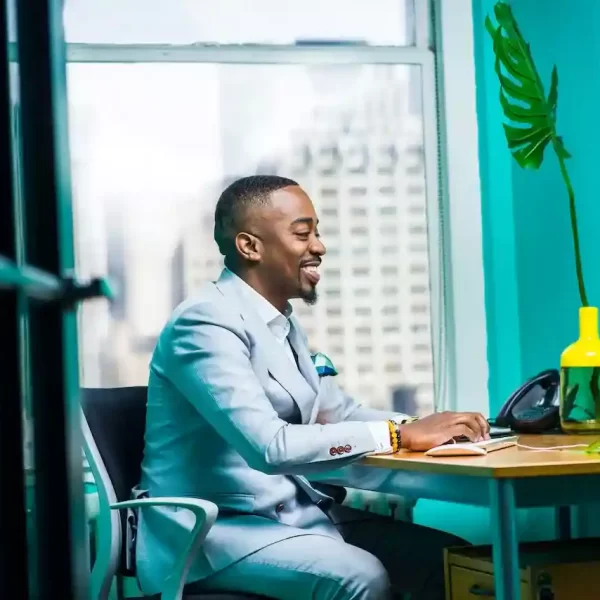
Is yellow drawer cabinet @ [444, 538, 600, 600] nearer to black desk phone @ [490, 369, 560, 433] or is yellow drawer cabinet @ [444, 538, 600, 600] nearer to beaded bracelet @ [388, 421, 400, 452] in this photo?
beaded bracelet @ [388, 421, 400, 452]

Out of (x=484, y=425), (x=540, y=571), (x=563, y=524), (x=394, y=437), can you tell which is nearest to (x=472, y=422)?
(x=484, y=425)

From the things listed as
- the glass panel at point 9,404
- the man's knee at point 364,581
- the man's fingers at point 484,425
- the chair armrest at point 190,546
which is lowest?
the man's knee at point 364,581

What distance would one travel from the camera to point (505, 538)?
1.84 metres

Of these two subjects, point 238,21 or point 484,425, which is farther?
point 238,21

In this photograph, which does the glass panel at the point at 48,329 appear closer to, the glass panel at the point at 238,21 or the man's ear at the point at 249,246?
the man's ear at the point at 249,246

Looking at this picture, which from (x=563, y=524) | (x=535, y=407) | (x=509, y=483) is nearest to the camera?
(x=509, y=483)

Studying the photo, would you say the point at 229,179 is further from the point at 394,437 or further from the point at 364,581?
the point at 364,581

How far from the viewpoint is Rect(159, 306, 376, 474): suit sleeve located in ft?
6.85

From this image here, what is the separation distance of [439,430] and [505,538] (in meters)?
0.41

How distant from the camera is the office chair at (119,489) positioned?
2018mm

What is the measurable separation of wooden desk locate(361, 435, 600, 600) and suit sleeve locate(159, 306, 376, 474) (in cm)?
12

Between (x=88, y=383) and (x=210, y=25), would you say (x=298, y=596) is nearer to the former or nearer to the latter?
(x=88, y=383)

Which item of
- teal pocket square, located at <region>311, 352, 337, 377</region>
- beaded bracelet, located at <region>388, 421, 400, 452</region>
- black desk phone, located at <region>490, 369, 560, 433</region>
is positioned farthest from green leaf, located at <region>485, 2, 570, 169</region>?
beaded bracelet, located at <region>388, 421, 400, 452</region>

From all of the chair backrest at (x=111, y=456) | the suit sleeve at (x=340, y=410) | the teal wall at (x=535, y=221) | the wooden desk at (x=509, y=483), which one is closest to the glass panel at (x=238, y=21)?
the teal wall at (x=535, y=221)
